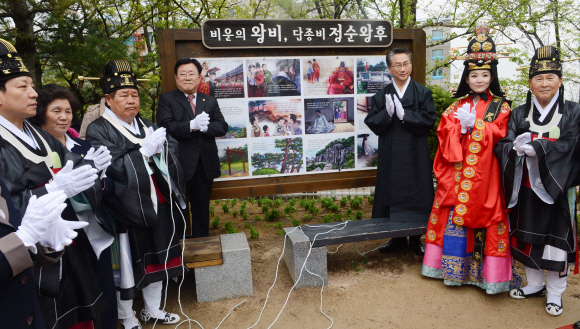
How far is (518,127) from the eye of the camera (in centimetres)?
342

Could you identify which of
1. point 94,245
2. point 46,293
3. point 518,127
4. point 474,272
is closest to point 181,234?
point 94,245

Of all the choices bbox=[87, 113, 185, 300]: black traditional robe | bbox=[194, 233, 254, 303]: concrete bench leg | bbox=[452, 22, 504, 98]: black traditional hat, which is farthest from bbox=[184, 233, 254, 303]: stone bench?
bbox=[452, 22, 504, 98]: black traditional hat

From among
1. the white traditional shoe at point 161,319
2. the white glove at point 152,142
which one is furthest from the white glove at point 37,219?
the white traditional shoe at point 161,319

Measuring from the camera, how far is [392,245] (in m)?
4.67

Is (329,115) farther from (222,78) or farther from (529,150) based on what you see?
(529,150)

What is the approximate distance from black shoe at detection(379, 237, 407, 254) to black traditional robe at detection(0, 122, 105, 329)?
10.7ft

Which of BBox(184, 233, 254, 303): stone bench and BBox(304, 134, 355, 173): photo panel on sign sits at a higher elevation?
BBox(304, 134, 355, 173): photo panel on sign

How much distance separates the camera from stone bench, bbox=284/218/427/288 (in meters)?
3.78

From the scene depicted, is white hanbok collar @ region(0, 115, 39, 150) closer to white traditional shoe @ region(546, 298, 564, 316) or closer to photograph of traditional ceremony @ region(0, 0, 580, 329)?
photograph of traditional ceremony @ region(0, 0, 580, 329)

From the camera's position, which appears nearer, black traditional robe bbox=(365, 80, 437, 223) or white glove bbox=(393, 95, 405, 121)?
white glove bbox=(393, 95, 405, 121)

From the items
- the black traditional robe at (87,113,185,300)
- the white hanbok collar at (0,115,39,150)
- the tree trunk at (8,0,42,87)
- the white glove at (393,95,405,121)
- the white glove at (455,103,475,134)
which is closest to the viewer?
the white hanbok collar at (0,115,39,150)

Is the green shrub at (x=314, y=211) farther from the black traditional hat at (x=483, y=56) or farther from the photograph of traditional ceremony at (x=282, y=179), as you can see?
the black traditional hat at (x=483, y=56)

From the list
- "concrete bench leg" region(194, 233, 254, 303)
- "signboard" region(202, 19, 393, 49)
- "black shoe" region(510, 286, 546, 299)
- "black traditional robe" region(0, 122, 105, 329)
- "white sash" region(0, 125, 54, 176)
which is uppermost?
"signboard" region(202, 19, 393, 49)

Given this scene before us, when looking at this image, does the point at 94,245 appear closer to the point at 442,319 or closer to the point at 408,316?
the point at 408,316
